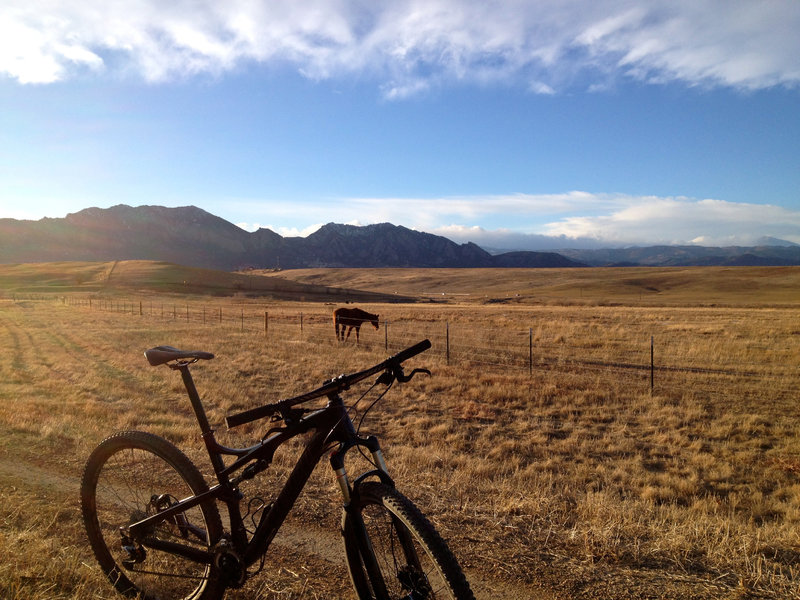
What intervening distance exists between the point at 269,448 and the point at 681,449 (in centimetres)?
918

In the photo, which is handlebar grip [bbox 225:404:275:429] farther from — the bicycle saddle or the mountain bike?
the bicycle saddle

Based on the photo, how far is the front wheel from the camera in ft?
7.55

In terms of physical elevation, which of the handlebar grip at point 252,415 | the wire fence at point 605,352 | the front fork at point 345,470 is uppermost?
the handlebar grip at point 252,415

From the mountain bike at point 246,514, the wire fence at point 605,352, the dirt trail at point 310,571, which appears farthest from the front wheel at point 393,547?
the wire fence at point 605,352

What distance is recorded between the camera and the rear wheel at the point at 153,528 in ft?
10.1

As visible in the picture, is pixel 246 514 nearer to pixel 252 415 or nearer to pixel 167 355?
pixel 252 415

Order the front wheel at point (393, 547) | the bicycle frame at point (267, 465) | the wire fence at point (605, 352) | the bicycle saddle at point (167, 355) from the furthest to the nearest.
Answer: the wire fence at point (605, 352) → the bicycle saddle at point (167, 355) → the bicycle frame at point (267, 465) → the front wheel at point (393, 547)

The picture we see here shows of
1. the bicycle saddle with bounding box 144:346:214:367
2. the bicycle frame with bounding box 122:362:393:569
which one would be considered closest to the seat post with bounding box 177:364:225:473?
the bicycle frame with bounding box 122:362:393:569

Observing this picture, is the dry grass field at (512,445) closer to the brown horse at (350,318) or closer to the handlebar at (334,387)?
the brown horse at (350,318)

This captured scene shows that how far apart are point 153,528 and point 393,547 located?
1611mm

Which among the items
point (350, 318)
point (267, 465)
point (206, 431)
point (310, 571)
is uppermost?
point (206, 431)

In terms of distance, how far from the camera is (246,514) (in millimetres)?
2822

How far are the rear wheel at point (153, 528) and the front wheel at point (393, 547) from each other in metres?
0.92

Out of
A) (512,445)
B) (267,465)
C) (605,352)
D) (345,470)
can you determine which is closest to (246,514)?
(267,465)
